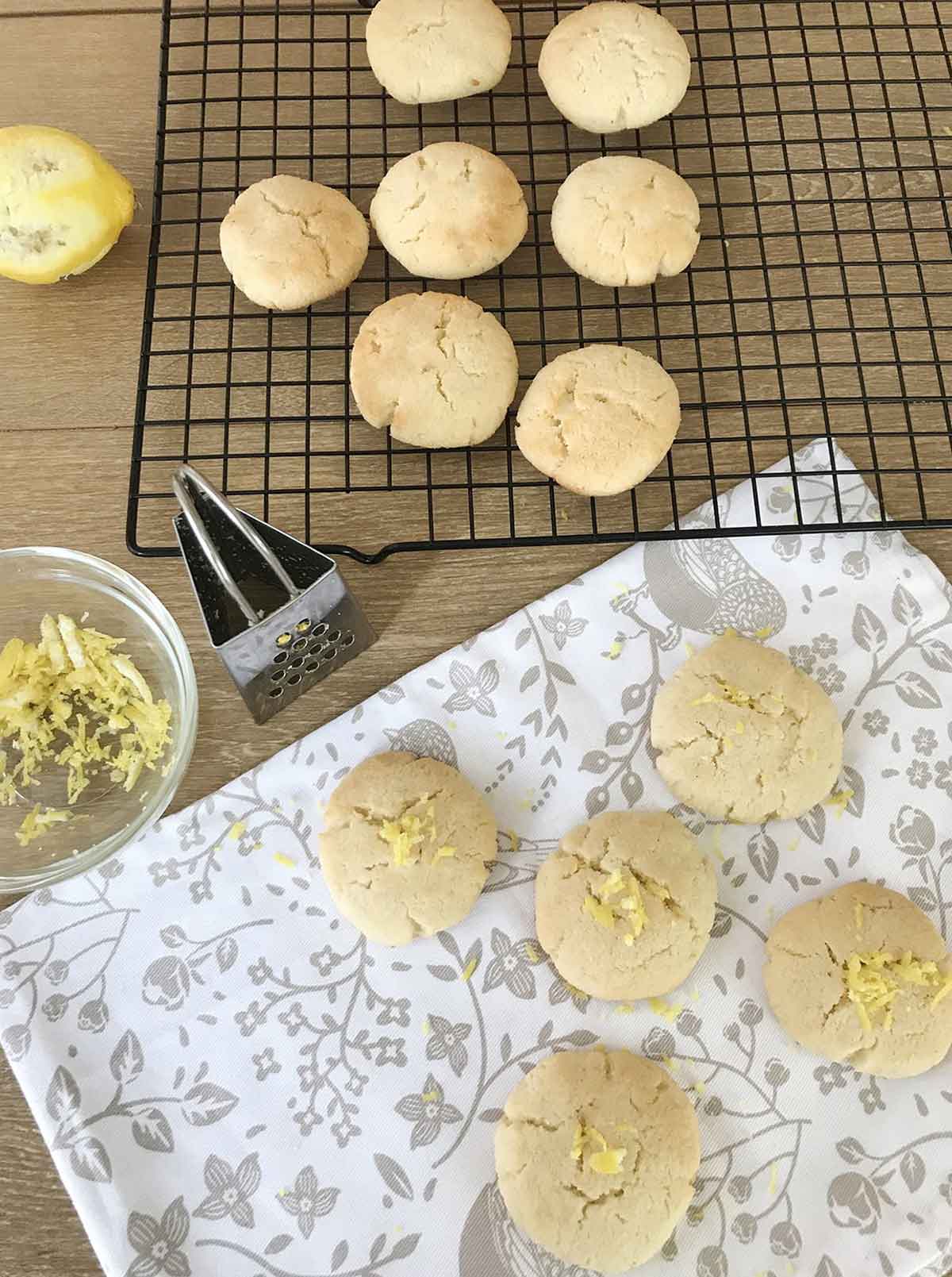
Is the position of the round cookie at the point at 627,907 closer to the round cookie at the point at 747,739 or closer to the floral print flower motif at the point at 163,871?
the round cookie at the point at 747,739

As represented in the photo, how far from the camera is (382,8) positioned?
4.14 ft

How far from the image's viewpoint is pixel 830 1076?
1.01m

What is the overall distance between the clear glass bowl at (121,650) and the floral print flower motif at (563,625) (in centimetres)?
40

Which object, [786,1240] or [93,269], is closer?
[786,1240]

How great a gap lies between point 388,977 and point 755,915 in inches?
15.2

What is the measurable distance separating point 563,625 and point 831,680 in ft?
1.01

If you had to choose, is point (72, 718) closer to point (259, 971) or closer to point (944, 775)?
point (259, 971)

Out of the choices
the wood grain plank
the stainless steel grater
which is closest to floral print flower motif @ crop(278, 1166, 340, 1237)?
the stainless steel grater

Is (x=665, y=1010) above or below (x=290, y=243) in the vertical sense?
below

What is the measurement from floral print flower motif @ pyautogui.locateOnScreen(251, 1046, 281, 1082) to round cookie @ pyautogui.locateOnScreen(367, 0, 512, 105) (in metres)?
1.12

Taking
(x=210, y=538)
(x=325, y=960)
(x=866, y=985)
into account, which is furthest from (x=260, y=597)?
(x=866, y=985)

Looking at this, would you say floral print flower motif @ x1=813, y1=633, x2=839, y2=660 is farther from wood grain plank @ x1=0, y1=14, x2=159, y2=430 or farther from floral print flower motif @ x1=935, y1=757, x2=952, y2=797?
wood grain plank @ x1=0, y1=14, x2=159, y2=430

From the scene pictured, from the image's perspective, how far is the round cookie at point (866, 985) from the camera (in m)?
0.99

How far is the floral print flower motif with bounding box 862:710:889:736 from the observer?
1.12m
